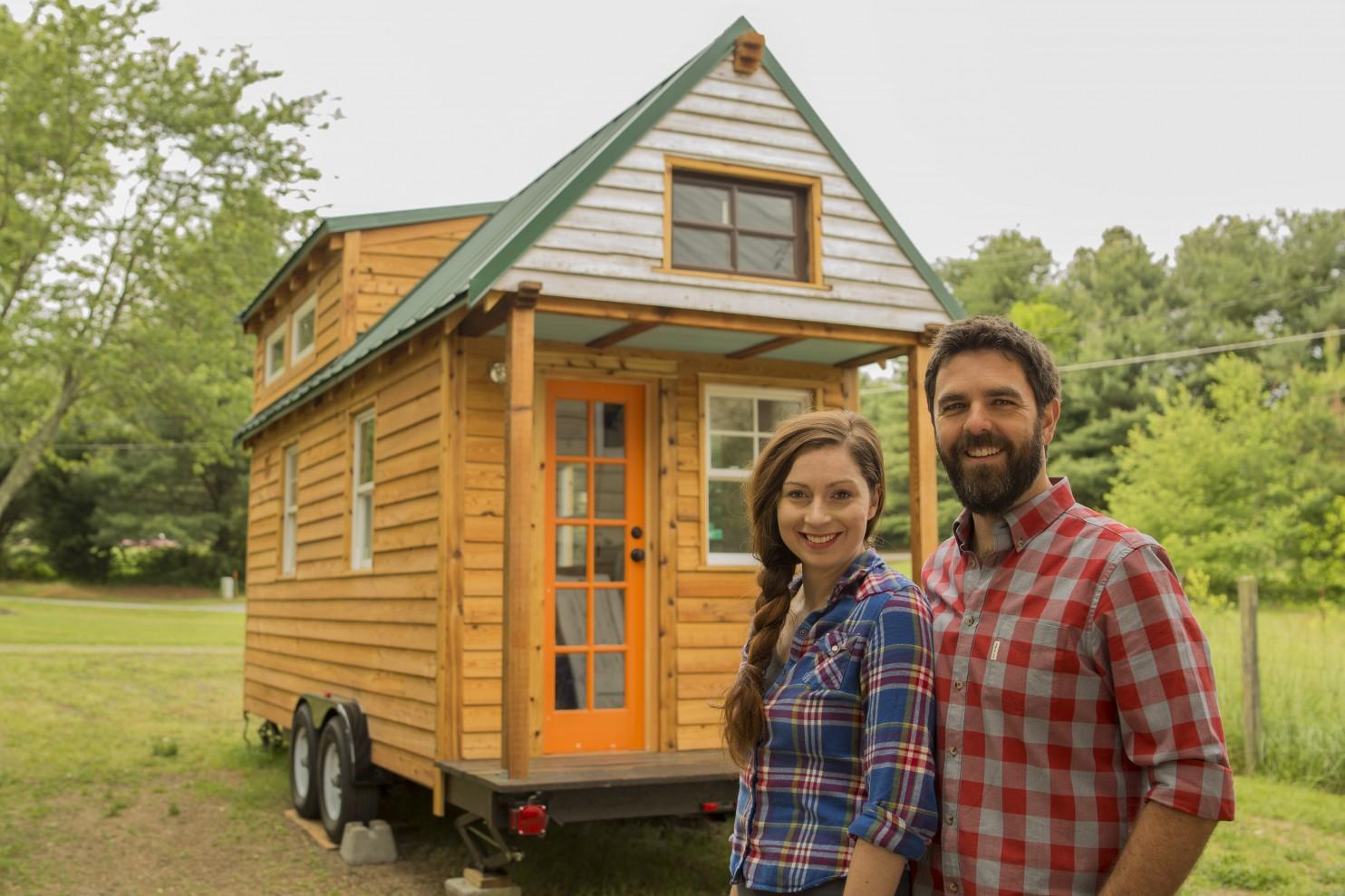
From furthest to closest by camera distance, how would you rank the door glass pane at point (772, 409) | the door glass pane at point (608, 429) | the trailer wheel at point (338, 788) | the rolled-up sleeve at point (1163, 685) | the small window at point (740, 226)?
the door glass pane at point (772, 409) < the trailer wheel at point (338, 788) < the door glass pane at point (608, 429) < the small window at point (740, 226) < the rolled-up sleeve at point (1163, 685)

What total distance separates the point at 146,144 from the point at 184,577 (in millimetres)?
21753

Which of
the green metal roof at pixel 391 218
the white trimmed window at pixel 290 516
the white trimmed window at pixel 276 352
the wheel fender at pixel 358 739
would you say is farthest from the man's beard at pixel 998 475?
the white trimmed window at pixel 276 352

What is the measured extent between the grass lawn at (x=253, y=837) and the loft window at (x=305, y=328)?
4170 millimetres

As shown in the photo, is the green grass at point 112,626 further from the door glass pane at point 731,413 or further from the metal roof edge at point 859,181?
the metal roof edge at point 859,181

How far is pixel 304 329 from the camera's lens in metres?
13.3

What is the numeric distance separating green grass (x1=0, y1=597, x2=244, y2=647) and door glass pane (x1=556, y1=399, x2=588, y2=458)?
18.0 metres

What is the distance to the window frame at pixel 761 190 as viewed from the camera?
739 cm

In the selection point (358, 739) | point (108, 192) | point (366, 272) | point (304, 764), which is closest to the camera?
point (358, 739)

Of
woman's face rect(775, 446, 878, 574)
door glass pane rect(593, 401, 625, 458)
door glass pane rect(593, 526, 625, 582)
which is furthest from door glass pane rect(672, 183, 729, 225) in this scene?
woman's face rect(775, 446, 878, 574)

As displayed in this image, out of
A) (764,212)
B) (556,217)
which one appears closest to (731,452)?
(764,212)

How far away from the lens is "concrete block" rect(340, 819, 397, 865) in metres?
7.84

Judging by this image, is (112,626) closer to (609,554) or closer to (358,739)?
(358,739)

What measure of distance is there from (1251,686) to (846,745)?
337 inches

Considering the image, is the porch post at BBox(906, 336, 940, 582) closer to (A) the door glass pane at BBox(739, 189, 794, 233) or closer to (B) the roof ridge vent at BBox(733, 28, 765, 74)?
(A) the door glass pane at BBox(739, 189, 794, 233)
